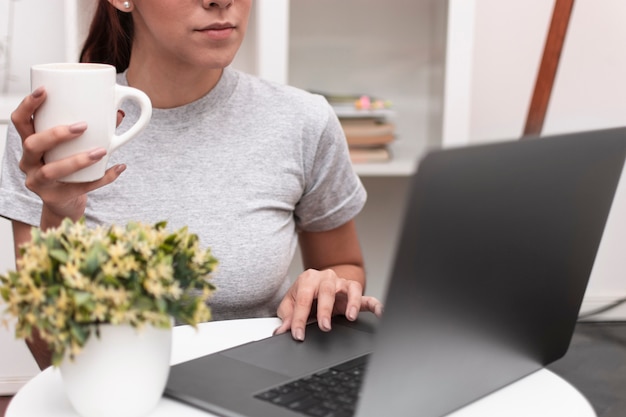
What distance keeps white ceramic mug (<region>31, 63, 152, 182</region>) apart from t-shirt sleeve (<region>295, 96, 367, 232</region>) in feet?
1.61

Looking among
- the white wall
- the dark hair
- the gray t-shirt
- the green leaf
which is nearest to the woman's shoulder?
the gray t-shirt

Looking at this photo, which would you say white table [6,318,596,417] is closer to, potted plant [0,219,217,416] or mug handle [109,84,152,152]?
potted plant [0,219,217,416]

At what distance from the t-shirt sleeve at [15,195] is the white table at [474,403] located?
41cm

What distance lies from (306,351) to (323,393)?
13 cm

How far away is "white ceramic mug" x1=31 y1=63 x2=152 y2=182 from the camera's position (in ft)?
3.03

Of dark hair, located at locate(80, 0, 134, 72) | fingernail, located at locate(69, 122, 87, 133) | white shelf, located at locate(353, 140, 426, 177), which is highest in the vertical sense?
fingernail, located at locate(69, 122, 87, 133)

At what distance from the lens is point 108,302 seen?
2.33 ft

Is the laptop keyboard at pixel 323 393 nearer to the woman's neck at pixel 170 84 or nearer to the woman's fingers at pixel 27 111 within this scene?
the woman's fingers at pixel 27 111

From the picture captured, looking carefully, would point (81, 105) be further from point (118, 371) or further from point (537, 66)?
point (537, 66)

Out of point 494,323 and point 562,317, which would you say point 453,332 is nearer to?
point 494,323

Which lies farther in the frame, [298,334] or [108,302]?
[298,334]

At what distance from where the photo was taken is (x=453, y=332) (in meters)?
0.74

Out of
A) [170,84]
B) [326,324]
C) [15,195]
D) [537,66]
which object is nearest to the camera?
[326,324]

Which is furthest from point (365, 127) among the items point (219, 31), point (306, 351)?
point (306, 351)
